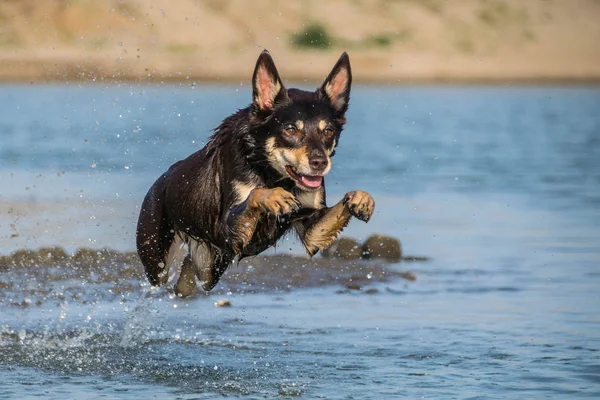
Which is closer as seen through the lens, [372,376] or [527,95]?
[372,376]

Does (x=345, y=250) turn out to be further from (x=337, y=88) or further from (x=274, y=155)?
(x=274, y=155)

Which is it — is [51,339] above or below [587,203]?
below

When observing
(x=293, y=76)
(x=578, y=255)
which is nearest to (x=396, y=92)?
(x=293, y=76)

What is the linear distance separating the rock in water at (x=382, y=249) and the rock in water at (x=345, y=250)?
94mm

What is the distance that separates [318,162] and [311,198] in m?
0.49

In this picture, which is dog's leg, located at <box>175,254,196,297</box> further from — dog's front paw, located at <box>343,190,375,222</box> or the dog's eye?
dog's front paw, located at <box>343,190,375,222</box>

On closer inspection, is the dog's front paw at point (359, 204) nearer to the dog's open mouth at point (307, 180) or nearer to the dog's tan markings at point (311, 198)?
the dog's open mouth at point (307, 180)

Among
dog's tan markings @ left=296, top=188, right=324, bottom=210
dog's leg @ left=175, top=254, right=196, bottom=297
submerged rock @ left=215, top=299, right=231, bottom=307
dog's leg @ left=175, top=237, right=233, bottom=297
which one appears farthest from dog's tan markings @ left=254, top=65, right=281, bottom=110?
submerged rock @ left=215, top=299, right=231, bottom=307

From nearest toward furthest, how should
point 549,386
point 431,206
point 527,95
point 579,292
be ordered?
point 549,386, point 579,292, point 431,206, point 527,95

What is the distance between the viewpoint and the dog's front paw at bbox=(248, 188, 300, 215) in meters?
8.03

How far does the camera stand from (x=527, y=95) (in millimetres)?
59250

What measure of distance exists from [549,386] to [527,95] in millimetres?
51499

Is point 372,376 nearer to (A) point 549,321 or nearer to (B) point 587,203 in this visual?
(A) point 549,321

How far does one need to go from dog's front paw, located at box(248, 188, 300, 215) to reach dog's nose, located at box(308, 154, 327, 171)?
0.26m
